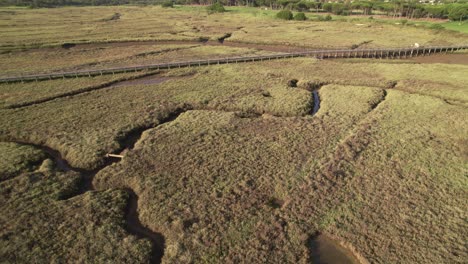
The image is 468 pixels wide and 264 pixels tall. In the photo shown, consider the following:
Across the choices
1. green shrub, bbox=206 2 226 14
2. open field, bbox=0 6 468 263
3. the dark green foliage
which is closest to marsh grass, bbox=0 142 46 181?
open field, bbox=0 6 468 263

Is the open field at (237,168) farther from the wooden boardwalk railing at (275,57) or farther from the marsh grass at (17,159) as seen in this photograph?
the wooden boardwalk railing at (275,57)

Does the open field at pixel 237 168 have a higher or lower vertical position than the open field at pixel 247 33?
lower

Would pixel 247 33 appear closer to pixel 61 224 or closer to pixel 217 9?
pixel 217 9

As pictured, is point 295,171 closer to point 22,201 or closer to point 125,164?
point 125,164

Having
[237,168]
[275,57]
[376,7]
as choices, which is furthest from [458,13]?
[237,168]

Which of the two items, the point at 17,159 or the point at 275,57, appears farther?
the point at 275,57

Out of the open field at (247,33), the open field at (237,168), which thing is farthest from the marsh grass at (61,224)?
the open field at (247,33)

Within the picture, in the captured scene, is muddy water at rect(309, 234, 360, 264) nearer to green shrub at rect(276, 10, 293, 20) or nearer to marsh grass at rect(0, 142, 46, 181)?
marsh grass at rect(0, 142, 46, 181)
